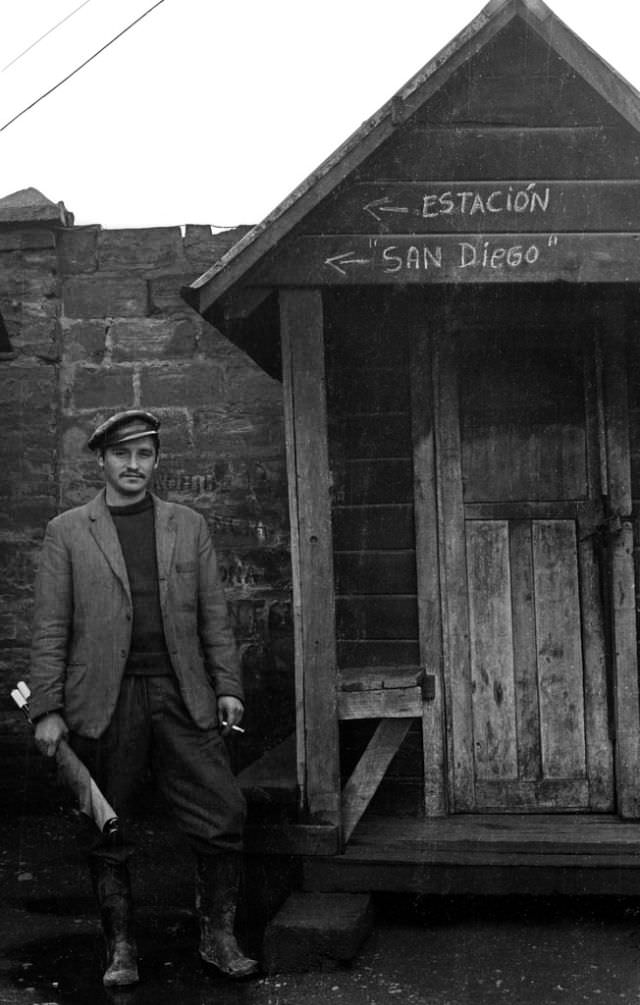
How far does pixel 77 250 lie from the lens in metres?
7.18

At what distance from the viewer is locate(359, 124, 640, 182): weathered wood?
4.77 metres

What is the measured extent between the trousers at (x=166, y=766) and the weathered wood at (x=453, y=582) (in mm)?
1383

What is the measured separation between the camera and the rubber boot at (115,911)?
4.48 metres

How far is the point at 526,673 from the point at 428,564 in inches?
27.5

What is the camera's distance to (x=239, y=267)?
473cm

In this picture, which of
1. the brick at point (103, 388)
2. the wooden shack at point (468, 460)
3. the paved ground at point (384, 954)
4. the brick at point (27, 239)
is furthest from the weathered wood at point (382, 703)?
the brick at point (27, 239)

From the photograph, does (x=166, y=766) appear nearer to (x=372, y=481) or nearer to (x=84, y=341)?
(x=372, y=481)

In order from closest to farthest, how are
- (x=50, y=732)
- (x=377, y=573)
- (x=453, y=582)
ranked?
(x=50, y=732) < (x=453, y=582) < (x=377, y=573)

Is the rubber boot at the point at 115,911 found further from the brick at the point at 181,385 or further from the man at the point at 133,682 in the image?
the brick at the point at 181,385

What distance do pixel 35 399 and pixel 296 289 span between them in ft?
9.17

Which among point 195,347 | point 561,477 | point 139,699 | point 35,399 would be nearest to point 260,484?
point 195,347

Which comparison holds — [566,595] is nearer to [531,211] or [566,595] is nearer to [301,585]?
[301,585]

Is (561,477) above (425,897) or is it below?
above

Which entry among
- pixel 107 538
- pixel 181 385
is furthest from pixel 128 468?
pixel 181 385
